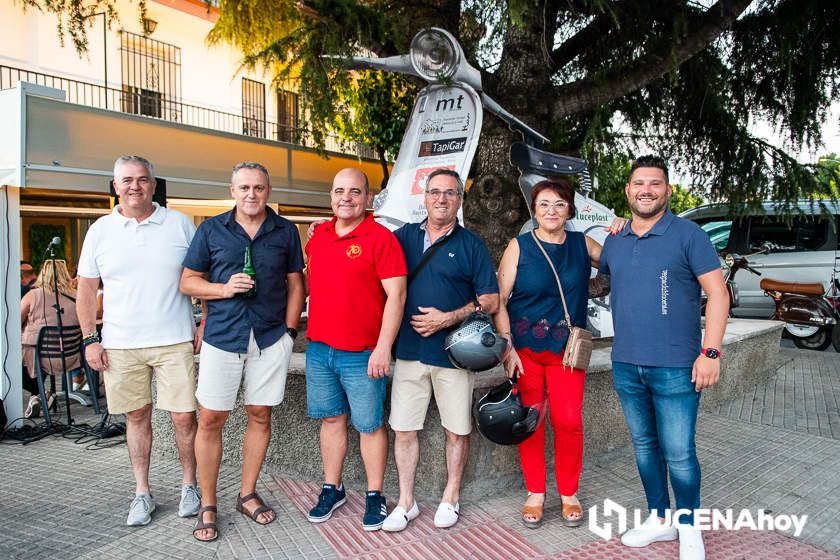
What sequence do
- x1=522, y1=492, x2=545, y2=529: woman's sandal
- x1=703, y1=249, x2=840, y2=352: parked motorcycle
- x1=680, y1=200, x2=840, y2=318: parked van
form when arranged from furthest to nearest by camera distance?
x1=680, y1=200, x2=840, y2=318: parked van
x1=703, y1=249, x2=840, y2=352: parked motorcycle
x1=522, y1=492, x2=545, y2=529: woman's sandal

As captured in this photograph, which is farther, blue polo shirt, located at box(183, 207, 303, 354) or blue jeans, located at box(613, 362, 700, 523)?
blue polo shirt, located at box(183, 207, 303, 354)

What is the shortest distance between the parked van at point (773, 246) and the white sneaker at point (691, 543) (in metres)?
8.41

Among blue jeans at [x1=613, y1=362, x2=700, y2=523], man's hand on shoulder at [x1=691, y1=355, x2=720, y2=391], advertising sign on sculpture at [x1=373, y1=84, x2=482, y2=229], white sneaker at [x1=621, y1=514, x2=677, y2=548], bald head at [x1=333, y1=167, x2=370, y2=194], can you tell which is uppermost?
advertising sign on sculpture at [x1=373, y1=84, x2=482, y2=229]

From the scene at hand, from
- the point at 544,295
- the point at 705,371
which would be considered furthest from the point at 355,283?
the point at 705,371

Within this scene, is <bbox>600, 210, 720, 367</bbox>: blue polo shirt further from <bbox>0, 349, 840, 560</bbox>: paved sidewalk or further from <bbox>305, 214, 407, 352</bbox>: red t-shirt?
<bbox>305, 214, 407, 352</bbox>: red t-shirt

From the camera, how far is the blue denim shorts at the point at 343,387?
3.45 m

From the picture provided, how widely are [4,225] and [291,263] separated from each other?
10.5 ft

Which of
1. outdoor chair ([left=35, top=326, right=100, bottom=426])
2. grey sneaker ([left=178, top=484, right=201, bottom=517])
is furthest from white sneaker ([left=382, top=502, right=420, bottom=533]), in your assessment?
outdoor chair ([left=35, top=326, right=100, bottom=426])

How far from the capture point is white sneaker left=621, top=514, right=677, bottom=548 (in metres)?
3.34

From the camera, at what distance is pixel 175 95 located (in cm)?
1497

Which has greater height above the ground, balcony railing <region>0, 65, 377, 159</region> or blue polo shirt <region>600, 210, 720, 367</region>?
balcony railing <region>0, 65, 377, 159</region>

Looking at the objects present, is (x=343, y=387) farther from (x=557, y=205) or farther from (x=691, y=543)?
(x=691, y=543)

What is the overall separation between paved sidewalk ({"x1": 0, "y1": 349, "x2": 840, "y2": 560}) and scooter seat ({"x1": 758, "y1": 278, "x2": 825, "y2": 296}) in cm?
522

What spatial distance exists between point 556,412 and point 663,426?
0.57 metres
